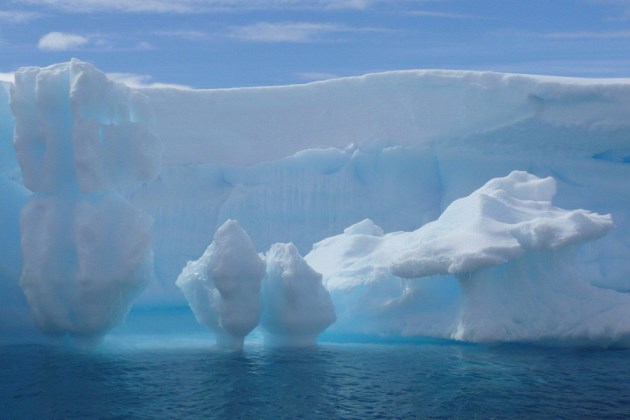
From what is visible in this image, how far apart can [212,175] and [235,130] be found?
970mm

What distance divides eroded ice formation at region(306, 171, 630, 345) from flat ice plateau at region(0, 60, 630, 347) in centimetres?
3

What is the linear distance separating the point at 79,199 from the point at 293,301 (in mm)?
2887

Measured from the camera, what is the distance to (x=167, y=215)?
47.1ft

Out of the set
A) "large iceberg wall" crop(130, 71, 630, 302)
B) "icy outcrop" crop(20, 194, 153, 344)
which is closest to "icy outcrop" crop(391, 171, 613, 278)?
"icy outcrop" crop(20, 194, 153, 344)

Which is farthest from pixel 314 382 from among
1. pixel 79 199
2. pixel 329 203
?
pixel 329 203

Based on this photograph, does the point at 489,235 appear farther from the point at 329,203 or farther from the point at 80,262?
the point at 329,203

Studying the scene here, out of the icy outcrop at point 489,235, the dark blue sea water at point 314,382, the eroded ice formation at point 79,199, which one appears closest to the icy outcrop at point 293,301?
the dark blue sea water at point 314,382

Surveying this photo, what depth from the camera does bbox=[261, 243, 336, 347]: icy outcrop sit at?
10.0 metres

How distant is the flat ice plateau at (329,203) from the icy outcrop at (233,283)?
26 mm

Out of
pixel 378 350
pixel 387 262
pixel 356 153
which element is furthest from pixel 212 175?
pixel 378 350

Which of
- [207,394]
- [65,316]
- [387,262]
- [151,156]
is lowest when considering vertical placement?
[207,394]

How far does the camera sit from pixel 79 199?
33.8 feet

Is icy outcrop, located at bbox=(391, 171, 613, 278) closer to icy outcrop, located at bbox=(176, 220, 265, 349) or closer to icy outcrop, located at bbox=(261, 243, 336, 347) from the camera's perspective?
icy outcrop, located at bbox=(261, 243, 336, 347)

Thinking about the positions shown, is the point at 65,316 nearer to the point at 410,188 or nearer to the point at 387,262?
the point at 387,262
